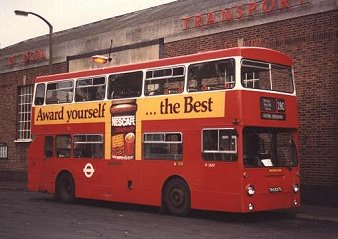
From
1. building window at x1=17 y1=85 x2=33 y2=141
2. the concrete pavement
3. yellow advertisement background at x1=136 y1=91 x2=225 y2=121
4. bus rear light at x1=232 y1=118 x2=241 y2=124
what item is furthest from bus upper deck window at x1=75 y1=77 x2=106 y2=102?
building window at x1=17 y1=85 x2=33 y2=141

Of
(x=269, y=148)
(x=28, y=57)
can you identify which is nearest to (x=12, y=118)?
(x=28, y=57)

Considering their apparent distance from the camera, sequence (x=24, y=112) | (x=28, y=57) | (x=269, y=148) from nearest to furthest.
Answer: (x=269, y=148), (x=28, y=57), (x=24, y=112)

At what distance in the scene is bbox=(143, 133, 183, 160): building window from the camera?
13.7 meters

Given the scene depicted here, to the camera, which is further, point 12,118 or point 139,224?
point 12,118

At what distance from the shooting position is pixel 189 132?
13.4 m

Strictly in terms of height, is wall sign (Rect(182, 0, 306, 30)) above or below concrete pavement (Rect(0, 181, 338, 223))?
above

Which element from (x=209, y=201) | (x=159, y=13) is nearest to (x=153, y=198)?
(x=209, y=201)

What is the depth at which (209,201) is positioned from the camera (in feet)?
42.2

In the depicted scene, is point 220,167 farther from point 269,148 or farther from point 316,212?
point 316,212

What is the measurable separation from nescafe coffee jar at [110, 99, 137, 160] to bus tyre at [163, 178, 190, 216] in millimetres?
1562

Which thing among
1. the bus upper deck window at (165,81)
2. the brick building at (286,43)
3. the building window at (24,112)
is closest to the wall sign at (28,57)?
the building window at (24,112)

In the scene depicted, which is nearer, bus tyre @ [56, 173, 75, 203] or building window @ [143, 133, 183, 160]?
building window @ [143, 133, 183, 160]

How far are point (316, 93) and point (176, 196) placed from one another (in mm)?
5607

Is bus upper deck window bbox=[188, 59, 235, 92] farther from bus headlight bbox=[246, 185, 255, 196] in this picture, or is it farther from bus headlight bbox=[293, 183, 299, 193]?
bus headlight bbox=[293, 183, 299, 193]
